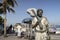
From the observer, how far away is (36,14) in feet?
17.6

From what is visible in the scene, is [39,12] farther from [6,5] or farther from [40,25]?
[6,5]

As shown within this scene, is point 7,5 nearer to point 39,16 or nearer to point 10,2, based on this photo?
point 10,2

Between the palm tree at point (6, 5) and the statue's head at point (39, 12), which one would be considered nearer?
the statue's head at point (39, 12)

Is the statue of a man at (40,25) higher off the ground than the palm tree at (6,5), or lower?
lower

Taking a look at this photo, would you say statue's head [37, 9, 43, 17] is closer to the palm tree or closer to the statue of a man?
the statue of a man

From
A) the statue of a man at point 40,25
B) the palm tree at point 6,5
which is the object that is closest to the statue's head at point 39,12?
the statue of a man at point 40,25

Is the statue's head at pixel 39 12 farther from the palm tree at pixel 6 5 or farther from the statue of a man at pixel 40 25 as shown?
the palm tree at pixel 6 5

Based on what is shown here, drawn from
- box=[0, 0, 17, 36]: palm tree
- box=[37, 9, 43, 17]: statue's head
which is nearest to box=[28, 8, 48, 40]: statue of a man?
box=[37, 9, 43, 17]: statue's head

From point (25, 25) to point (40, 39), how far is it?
26.1 metres

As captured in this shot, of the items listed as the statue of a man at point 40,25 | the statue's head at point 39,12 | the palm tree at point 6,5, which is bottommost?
the statue of a man at point 40,25

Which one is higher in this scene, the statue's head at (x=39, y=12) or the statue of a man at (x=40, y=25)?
the statue's head at (x=39, y=12)

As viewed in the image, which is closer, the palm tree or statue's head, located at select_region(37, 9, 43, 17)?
statue's head, located at select_region(37, 9, 43, 17)

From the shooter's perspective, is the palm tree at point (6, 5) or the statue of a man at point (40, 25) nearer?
the statue of a man at point (40, 25)

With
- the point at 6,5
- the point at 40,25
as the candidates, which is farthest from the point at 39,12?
the point at 6,5
